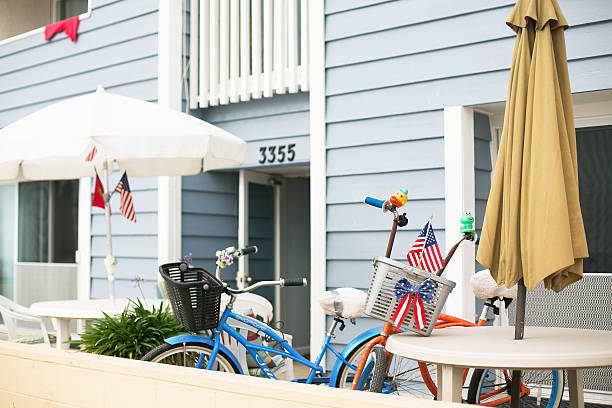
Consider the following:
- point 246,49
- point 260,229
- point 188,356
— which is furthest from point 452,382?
point 260,229

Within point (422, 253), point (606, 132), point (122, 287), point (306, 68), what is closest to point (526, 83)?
point (422, 253)

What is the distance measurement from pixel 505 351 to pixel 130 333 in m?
2.24

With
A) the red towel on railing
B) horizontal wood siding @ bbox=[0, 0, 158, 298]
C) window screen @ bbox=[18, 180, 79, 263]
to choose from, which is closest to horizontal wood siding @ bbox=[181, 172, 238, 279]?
A: horizontal wood siding @ bbox=[0, 0, 158, 298]

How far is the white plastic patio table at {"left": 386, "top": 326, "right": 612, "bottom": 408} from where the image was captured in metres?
2.14

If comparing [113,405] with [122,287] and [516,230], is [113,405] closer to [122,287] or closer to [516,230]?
[516,230]

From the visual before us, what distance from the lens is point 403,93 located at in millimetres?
4629

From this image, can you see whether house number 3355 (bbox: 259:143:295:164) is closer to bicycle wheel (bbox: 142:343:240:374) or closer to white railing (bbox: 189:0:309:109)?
white railing (bbox: 189:0:309:109)

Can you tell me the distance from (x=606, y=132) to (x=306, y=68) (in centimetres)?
227

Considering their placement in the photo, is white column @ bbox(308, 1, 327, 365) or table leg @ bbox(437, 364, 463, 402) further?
white column @ bbox(308, 1, 327, 365)

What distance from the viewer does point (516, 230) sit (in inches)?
97.3

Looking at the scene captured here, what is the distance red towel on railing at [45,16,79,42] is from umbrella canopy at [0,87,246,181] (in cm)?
267

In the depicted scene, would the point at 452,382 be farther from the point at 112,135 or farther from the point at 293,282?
the point at 112,135

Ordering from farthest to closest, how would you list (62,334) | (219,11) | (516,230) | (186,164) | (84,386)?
1. (219,11)
2. (186,164)
3. (62,334)
4. (84,386)
5. (516,230)

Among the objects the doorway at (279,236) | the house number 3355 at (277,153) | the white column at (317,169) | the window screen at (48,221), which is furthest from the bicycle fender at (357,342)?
the window screen at (48,221)
